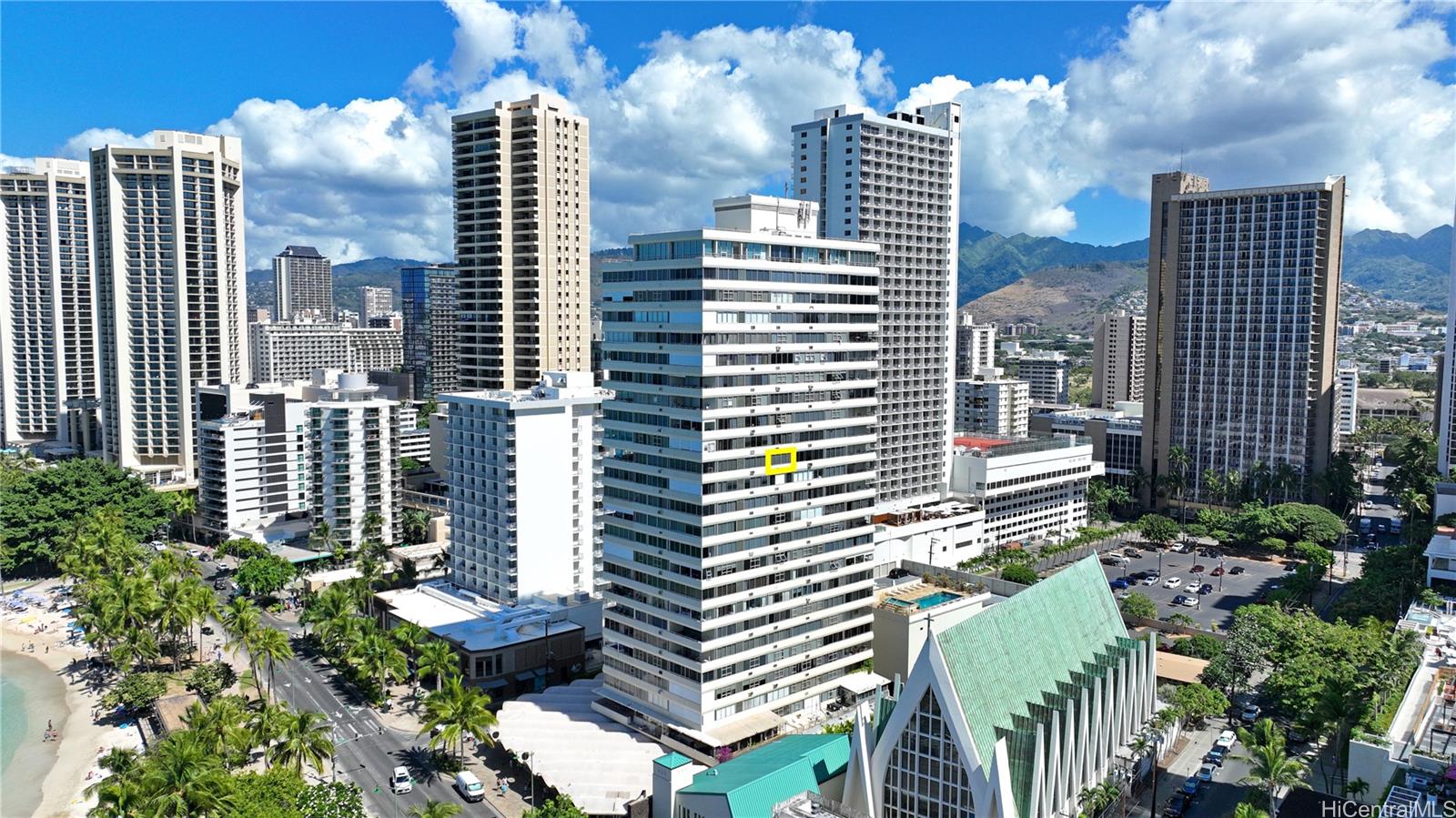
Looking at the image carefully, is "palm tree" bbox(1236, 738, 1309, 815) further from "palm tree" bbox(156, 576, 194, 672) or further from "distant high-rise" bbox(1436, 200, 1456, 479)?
"distant high-rise" bbox(1436, 200, 1456, 479)

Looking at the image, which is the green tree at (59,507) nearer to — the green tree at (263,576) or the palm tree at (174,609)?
the green tree at (263,576)

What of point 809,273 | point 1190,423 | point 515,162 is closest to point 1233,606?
point 1190,423

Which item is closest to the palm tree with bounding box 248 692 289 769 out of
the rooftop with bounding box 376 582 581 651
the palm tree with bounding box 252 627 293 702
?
the palm tree with bounding box 252 627 293 702

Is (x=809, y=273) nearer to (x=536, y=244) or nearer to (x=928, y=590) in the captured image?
(x=928, y=590)

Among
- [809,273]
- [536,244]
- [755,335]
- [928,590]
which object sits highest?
[536,244]

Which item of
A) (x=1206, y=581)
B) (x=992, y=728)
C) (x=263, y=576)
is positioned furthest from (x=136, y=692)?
(x=1206, y=581)

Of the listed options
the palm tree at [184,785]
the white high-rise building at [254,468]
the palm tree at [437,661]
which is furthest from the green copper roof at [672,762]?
the white high-rise building at [254,468]
